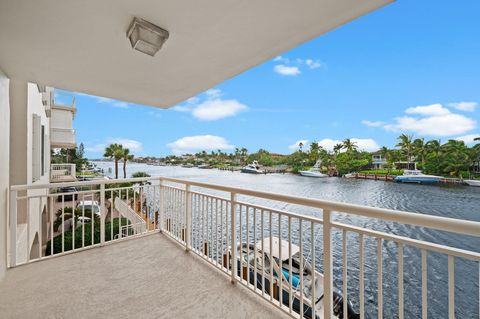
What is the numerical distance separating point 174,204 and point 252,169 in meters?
19.2

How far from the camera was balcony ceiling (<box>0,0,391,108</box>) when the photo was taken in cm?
146

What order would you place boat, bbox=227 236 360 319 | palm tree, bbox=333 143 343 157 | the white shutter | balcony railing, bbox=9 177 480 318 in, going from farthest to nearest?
palm tree, bbox=333 143 343 157
the white shutter
boat, bbox=227 236 360 319
balcony railing, bbox=9 177 480 318

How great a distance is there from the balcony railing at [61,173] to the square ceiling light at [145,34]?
1141cm

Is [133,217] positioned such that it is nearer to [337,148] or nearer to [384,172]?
[384,172]

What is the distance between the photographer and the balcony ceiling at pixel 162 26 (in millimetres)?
1458

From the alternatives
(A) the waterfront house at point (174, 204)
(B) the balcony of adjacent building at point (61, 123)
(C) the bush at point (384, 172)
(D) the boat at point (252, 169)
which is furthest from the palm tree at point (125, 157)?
(C) the bush at point (384, 172)

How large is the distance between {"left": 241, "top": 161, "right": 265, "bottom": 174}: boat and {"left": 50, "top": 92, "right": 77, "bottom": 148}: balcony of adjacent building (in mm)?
14901

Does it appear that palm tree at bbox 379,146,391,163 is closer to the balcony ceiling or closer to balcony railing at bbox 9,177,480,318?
balcony railing at bbox 9,177,480,318

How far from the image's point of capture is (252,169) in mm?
22547

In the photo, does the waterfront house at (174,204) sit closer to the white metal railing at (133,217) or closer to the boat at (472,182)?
the white metal railing at (133,217)

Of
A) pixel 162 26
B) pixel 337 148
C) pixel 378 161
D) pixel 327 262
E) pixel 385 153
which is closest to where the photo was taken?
pixel 327 262

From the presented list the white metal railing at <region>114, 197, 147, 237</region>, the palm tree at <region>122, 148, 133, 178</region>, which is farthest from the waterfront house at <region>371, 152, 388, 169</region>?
the palm tree at <region>122, 148, 133, 178</region>

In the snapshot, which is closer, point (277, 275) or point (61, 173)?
point (277, 275)

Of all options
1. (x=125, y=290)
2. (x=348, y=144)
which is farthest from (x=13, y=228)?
(x=348, y=144)
